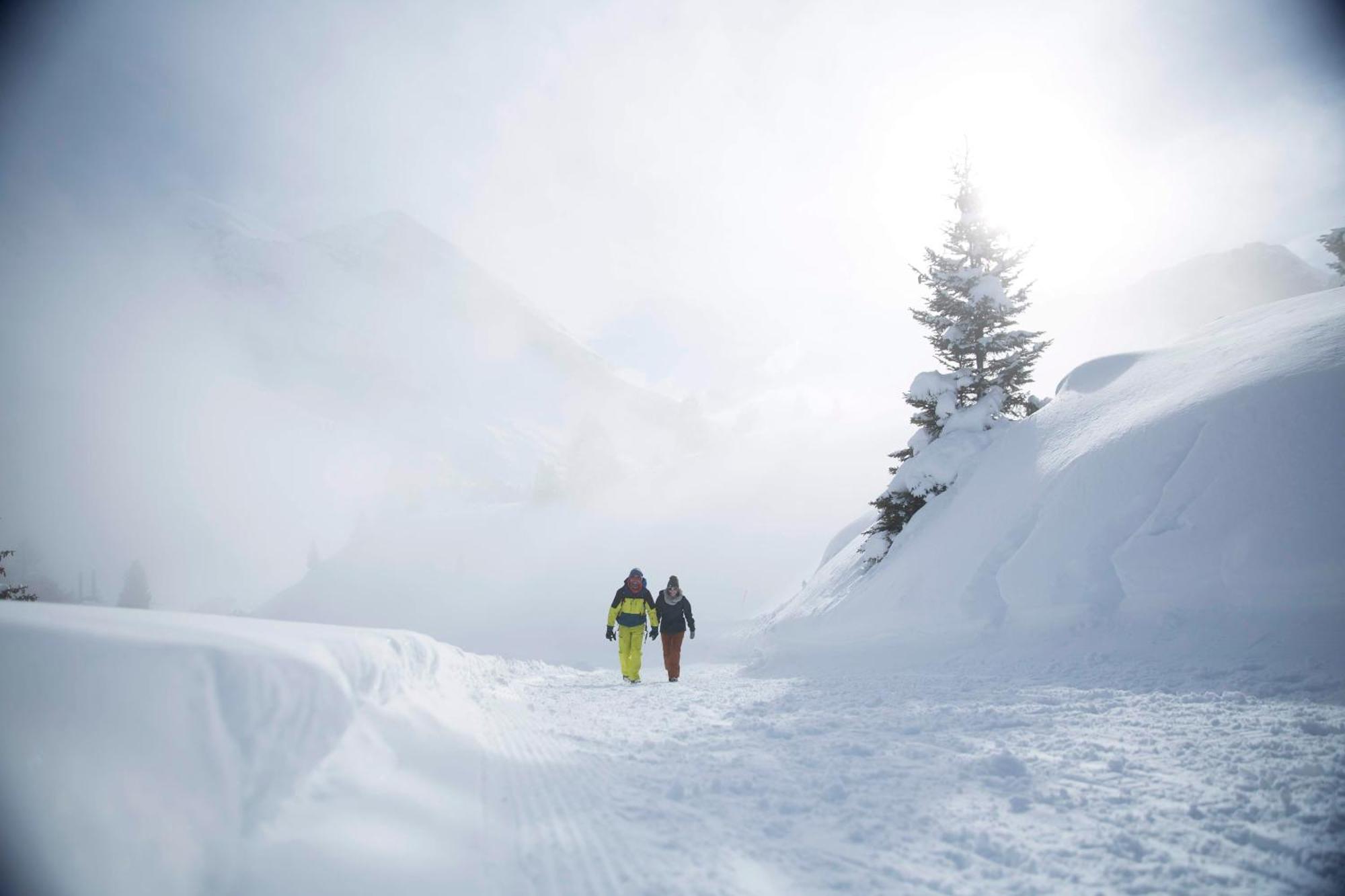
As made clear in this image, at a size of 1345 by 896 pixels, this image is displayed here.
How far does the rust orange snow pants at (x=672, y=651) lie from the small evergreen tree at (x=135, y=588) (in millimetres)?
67425

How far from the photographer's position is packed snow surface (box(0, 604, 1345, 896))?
7.73ft

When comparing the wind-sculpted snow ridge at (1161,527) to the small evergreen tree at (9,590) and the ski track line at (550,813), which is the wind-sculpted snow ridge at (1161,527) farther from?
the small evergreen tree at (9,590)

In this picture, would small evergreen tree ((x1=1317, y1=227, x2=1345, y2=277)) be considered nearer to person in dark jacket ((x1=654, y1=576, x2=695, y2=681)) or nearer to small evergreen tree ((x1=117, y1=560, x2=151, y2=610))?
person in dark jacket ((x1=654, y1=576, x2=695, y2=681))

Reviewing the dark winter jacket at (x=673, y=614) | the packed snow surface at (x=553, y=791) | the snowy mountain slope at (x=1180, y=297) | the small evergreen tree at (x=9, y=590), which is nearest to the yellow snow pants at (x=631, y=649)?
the dark winter jacket at (x=673, y=614)

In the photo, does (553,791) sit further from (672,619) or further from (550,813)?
(672,619)

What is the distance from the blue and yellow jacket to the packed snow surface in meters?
6.25

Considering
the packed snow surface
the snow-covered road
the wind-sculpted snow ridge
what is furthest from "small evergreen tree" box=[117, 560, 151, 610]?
the snow-covered road

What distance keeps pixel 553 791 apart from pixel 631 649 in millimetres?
7323

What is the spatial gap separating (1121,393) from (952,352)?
4.14m

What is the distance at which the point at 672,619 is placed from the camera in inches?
453

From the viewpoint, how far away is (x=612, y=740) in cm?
539

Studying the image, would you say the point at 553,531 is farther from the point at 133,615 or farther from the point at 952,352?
the point at 133,615

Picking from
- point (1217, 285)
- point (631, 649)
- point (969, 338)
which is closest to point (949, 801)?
Answer: point (631, 649)

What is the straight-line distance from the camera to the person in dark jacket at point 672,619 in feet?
36.3
